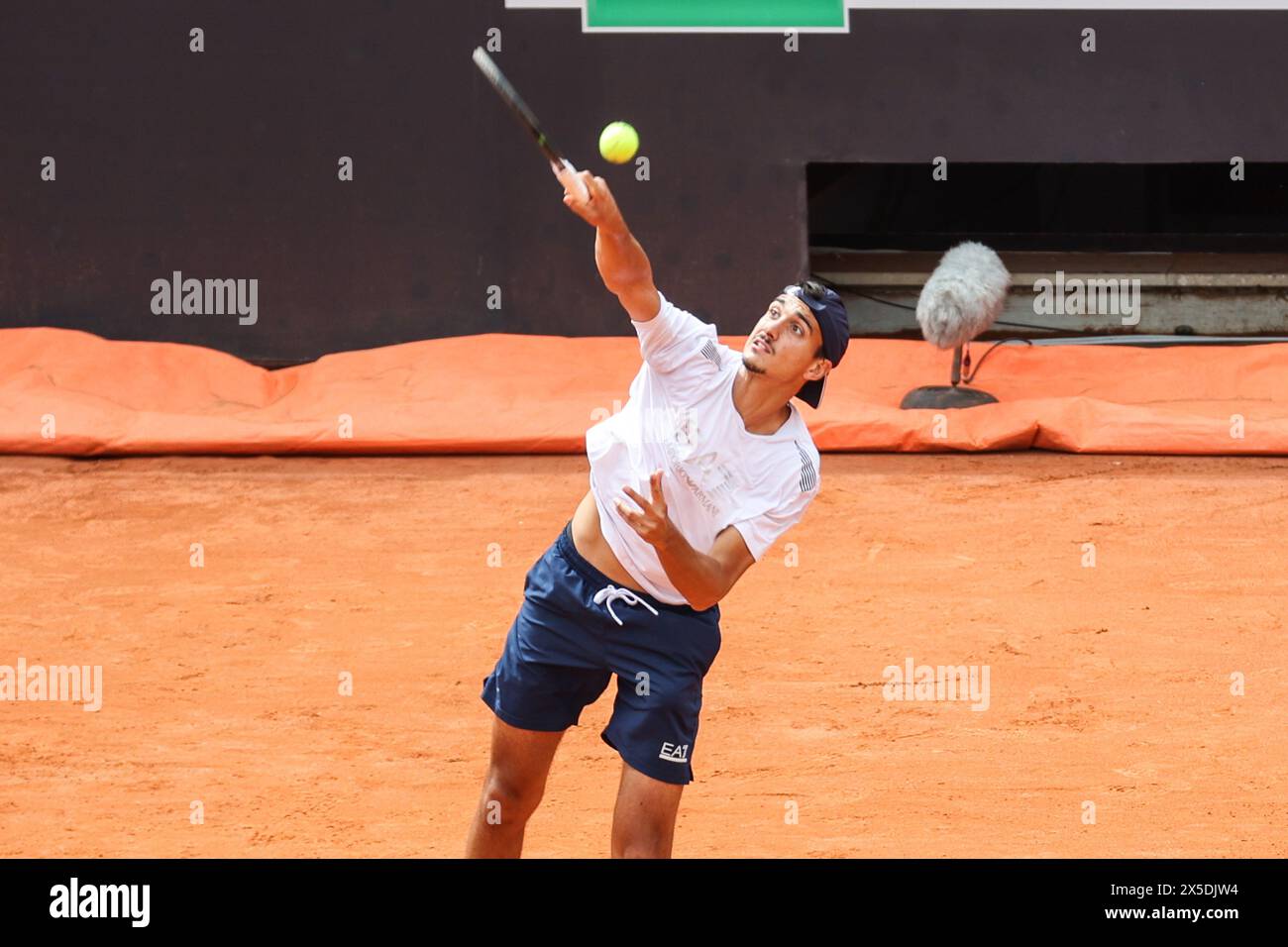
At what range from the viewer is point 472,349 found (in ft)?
34.7

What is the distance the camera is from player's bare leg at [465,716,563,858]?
429 cm

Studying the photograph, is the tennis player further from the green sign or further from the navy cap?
the green sign

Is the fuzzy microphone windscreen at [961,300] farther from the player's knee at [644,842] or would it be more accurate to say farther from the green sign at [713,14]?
the player's knee at [644,842]

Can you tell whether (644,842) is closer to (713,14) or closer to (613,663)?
(613,663)

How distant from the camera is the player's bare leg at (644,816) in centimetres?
408

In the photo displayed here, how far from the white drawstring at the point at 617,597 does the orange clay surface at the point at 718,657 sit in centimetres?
123

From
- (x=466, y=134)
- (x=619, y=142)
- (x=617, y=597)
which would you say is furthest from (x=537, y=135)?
(x=466, y=134)

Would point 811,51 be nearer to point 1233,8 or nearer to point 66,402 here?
point 1233,8

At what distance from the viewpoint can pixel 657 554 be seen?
4.06m

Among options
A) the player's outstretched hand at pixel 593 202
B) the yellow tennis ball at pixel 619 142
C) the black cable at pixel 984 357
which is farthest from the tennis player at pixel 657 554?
the black cable at pixel 984 357

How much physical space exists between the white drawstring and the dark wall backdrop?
7.28m

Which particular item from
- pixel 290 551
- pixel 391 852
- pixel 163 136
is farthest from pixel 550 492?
pixel 163 136

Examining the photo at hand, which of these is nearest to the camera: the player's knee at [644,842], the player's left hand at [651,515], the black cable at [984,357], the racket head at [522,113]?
the player's left hand at [651,515]
